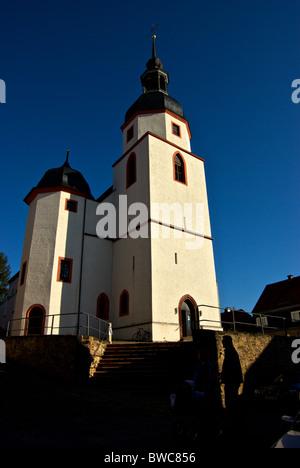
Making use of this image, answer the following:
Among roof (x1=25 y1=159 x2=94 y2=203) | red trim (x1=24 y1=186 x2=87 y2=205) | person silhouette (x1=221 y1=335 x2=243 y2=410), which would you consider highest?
roof (x1=25 y1=159 x2=94 y2=203)

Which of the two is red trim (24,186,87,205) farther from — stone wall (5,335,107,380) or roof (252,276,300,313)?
roof (252,276,300,313)

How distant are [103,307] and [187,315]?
505 centimetres

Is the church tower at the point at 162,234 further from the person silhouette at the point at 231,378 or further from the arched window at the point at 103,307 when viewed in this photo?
the person silhouette at the point at 231,378

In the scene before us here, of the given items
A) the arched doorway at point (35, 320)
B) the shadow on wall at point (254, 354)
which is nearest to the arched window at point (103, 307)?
the arched doorway at point (35, 320)

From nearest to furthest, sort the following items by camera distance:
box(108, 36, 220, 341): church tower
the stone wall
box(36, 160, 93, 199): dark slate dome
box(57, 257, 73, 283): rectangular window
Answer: the stone wall, box(108, 36, 220, 341): church tower, box(57, 257, 73, 283): rectangular window, box(36, 160, 93, 199): dark slate dome

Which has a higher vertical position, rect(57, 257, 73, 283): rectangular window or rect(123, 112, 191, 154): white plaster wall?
rect(123, 112, 191, 154): white plaster wall

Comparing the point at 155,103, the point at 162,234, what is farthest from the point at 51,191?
the point at 155,103

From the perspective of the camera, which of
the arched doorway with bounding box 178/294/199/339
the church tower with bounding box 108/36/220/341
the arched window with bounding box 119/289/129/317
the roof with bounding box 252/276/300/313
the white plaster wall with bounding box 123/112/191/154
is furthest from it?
the roof with bounding box 252/276/300/313

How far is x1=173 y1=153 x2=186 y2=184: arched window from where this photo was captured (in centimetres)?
2120

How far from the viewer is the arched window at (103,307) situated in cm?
1927

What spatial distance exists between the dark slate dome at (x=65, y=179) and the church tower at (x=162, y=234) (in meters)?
2.24

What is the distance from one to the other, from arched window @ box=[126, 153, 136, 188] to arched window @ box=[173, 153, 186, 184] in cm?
263

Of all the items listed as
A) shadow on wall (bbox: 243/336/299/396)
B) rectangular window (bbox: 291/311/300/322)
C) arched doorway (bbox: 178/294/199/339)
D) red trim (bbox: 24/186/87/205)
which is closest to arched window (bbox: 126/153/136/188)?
red trim (bbox: 24/186/87/205)
